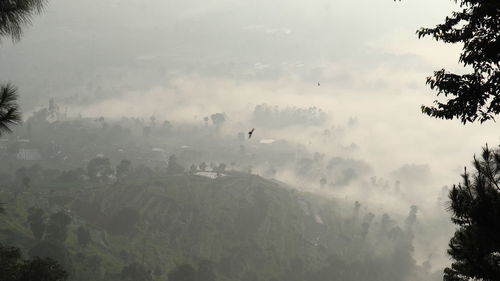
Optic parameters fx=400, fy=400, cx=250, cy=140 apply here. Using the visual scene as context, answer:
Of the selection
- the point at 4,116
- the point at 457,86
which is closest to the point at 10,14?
the point at 4,116

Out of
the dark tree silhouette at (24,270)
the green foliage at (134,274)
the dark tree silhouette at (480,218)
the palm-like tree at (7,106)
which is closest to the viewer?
the palm-like tree at (7,106)

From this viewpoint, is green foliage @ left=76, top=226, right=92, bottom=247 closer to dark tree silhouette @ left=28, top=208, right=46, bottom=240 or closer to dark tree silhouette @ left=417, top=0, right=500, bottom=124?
dark tree silhouette @ left=28, top=208, right=46, bottom=240

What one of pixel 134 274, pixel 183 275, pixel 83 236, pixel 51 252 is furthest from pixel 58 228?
pixel 183 275

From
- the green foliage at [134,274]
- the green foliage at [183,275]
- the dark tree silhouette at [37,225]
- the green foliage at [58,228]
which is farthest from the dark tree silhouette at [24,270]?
the green foliage at [58,228]

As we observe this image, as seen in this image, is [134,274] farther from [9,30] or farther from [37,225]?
[9,30]

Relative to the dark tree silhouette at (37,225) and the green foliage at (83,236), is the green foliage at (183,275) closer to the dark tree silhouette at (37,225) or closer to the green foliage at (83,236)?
the green foliage at (83,236)

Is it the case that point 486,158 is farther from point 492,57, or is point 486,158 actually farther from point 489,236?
point 492,57
